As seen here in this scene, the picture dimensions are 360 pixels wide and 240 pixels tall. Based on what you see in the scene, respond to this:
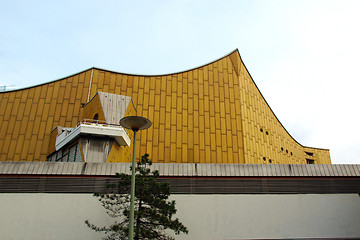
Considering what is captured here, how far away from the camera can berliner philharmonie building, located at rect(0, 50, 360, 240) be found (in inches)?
669

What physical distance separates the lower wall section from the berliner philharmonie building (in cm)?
5

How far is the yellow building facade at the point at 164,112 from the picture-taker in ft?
88.4

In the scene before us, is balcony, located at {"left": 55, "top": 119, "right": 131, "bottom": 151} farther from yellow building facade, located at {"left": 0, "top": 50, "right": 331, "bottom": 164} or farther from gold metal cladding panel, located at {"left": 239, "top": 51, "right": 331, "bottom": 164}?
gold metal cladding panel, located at {"left": 239, "top": 51, "right": 331, "bottom": 164}

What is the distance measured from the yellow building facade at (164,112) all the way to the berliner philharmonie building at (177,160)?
0.10m

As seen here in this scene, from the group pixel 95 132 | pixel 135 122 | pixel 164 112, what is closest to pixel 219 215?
pixel 135 122

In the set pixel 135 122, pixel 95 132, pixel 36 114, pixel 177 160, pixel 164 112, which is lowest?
pixel 135 122

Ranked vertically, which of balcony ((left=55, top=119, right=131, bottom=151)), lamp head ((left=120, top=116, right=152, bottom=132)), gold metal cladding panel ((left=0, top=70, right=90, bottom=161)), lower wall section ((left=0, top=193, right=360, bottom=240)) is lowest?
lower wall section ((left=0, top=193, right=360, bottom=240))

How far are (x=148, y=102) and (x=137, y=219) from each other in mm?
16887

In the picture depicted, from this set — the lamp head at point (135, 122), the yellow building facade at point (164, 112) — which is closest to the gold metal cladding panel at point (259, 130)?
the yellow building facade at point (164, 112)

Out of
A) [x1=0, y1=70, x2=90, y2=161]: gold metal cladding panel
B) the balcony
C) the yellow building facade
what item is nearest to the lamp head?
the balcony

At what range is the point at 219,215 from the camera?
17391 millimetres

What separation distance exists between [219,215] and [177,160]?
1122cm

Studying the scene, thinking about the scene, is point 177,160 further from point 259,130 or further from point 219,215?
point 219,215

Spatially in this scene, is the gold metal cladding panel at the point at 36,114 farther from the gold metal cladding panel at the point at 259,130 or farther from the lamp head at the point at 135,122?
the lamp head at the point at 135,122
